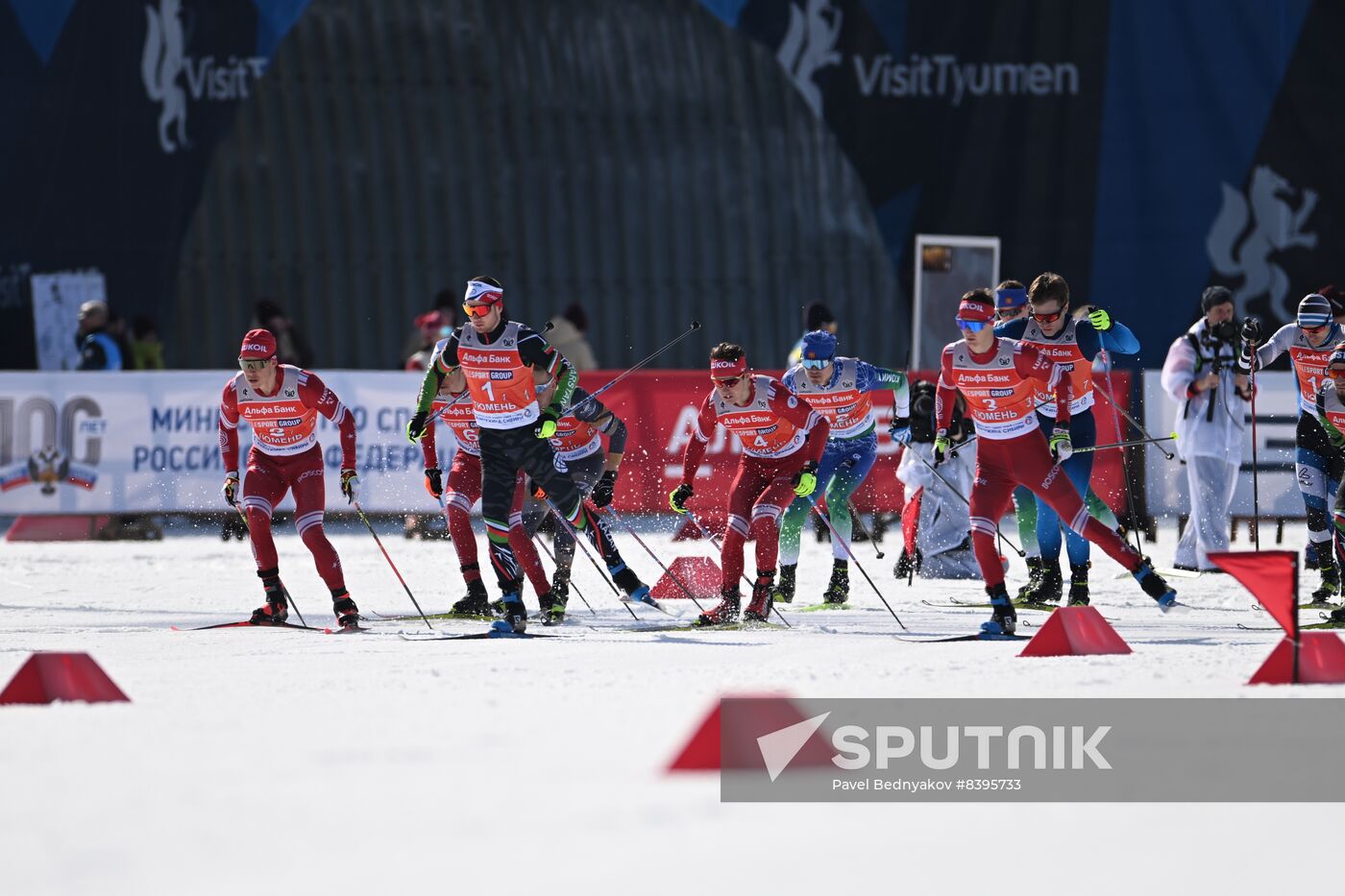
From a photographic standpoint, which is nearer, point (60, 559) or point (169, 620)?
point (169, 620)

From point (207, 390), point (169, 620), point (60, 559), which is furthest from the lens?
point (207, 390)

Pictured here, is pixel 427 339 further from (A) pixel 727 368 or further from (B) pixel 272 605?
(A) pixel 727 368

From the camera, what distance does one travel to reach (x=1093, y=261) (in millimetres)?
21406

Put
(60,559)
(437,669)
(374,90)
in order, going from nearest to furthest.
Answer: (437,669)
(60,559)
(374,90)

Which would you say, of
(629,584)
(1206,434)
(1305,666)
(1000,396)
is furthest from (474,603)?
(1206,434)

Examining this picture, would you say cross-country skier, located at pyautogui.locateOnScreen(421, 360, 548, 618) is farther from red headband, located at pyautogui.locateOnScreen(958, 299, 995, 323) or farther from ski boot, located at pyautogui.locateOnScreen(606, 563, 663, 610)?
red headband, located at pyautogui.locateOnScreen(958, 299, 995, 323)

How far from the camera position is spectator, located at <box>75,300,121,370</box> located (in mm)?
17594

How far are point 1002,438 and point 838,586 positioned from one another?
7.45 feet

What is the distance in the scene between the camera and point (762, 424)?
1126cm

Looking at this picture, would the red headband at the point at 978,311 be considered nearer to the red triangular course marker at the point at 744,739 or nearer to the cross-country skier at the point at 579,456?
the cross-country skier at the point at 579,456

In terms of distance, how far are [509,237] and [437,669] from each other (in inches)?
499

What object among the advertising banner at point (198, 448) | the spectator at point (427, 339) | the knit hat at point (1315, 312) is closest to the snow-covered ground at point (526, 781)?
the knit hat at point (1315, 312)

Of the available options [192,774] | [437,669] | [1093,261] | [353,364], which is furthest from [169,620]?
[1093,261]

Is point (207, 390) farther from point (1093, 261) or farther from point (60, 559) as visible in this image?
point (1093, 261)
